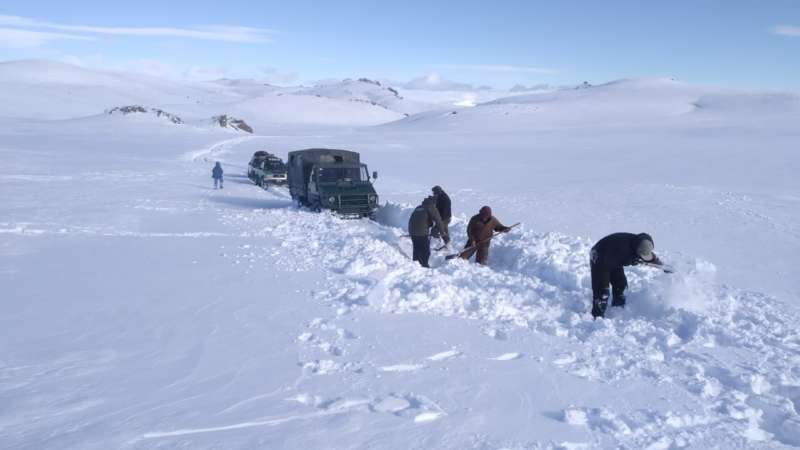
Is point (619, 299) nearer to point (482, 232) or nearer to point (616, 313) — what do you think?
point (616, 313)

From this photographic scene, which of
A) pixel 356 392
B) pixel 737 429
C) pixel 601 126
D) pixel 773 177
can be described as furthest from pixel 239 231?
pixel 601 126

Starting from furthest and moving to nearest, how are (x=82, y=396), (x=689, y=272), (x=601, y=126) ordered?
(x=601, y=126) → (x=689, y=272) → (x=82, y=396)

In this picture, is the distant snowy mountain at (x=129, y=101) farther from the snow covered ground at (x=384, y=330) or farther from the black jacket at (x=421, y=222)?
the black jacket at (x=421, y=222)

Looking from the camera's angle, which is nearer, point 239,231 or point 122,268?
point 122,268

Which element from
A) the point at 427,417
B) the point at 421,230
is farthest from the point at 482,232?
the point at 427,417

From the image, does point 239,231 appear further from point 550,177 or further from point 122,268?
point 550,177

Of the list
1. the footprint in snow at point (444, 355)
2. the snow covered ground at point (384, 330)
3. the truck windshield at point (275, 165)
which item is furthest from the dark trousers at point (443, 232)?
the truck windshield at point (275, 165)

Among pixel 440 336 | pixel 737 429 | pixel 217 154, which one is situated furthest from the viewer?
pixel 217 154

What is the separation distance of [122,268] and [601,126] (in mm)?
57871

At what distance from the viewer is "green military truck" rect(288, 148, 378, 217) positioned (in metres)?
18.3

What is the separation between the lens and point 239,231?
1512 cm

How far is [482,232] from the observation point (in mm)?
11539

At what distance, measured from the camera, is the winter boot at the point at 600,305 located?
8.09m

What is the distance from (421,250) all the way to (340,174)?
870cm
